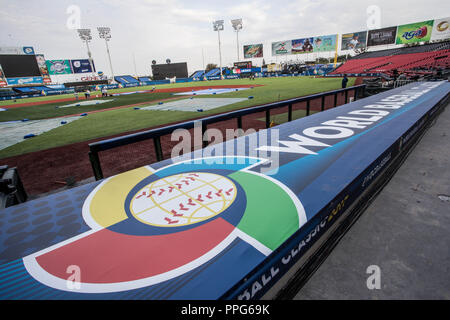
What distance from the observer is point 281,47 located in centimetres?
5762

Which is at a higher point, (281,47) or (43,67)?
(281,47)

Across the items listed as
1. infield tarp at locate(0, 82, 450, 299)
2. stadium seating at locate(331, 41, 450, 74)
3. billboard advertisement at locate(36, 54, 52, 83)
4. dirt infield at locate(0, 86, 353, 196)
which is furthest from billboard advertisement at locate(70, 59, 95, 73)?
infield tarp at locate(0, 82, 450, 299)

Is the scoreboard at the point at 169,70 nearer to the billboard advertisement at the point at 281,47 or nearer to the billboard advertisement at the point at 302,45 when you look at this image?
the billboard advertisement at the point at 281,47

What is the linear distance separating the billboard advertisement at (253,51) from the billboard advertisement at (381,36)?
28658 mm

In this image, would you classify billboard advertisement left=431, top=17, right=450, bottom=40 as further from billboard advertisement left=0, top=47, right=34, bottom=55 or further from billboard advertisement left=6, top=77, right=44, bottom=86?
billboard advertisement left=0, top=47, right=34, bottom=55

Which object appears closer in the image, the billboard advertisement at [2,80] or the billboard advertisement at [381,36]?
the billboard advertisement at [381,36]

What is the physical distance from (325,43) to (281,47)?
1126 centimetres

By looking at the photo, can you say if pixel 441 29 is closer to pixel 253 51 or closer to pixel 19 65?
pixel 253 51

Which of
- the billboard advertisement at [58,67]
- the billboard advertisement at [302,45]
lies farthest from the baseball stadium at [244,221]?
the billboard advertisement at [58,67]

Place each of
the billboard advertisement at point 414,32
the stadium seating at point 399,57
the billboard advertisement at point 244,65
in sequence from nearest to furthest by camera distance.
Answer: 1. the stadium seating at point 399,57
2. the billboard advertisement at point 414,32
3. the billboard advertisement at point 244,65

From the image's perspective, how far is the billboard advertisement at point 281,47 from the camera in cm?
5650

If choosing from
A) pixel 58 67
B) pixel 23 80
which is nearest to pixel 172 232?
pixel 23 80

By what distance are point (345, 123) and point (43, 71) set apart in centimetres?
6814
